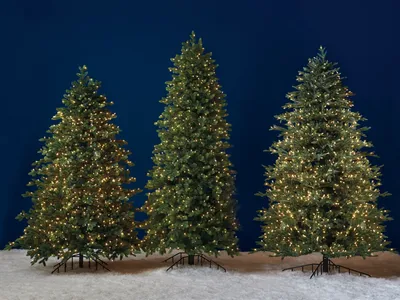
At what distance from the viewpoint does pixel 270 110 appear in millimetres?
17328

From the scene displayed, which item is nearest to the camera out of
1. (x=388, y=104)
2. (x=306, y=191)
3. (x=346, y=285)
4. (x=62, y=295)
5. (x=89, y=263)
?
(x=62, y=295)

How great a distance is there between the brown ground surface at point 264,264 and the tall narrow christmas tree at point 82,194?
873mm

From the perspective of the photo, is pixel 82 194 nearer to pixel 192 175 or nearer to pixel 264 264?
pixel 192 175

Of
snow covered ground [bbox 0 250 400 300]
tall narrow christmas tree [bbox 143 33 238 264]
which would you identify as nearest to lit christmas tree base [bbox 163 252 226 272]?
tall narrow christmas tree [bbox 143 33 238 264]

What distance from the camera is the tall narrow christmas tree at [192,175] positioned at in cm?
1228

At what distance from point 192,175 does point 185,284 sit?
260 cm

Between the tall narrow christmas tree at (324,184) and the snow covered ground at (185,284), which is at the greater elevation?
the tall narrow christmas tree at (324,184)

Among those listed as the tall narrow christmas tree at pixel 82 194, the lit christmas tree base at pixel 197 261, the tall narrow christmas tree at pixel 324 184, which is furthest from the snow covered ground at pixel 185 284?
the tall narrow christmas tree at pixel 324 184

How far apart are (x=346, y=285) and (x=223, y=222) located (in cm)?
305

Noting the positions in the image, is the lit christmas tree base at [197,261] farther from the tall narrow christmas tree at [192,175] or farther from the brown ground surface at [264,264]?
the brown ground surface at [264,264]

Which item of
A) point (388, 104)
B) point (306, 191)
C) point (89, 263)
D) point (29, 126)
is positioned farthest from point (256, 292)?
point (29, 126)

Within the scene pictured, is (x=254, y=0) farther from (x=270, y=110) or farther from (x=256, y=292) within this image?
(x=256, y=292)

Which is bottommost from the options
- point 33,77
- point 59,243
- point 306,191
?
point 59,243

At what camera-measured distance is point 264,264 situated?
13.9m
